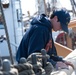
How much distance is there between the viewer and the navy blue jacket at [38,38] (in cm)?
240

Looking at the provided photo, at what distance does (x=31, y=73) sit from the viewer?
4.54 ft

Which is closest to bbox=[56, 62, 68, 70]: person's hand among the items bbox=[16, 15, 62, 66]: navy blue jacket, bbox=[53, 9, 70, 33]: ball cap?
bbox=[16, 15, 62, 66]: navy blue jacket

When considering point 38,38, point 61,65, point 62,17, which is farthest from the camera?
point 62,17

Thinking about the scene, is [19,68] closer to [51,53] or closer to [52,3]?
[51,53]

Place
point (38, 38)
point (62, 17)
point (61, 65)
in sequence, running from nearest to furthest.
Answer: point (61, 65) < point (38, 38) < point (62, 17)

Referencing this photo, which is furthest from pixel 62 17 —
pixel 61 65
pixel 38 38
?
pixel 61 65

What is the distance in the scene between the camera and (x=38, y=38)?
94.7 inches

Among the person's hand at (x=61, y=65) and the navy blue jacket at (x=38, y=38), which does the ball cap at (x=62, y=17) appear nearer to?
the navy blue jacket at (x=38, y=38)

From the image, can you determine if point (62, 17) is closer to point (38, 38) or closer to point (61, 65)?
point (38, 38)

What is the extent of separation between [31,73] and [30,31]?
113 cm

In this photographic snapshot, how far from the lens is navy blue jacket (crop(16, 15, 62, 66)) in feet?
7.87

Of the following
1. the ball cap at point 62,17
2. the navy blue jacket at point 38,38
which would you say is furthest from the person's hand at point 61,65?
the ball cap at point 62,17

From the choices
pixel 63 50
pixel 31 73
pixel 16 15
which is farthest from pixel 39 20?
pixel 16 15

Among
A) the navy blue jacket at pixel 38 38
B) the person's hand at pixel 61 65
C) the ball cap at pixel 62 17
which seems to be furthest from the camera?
the ball cap at pixel 62 17
